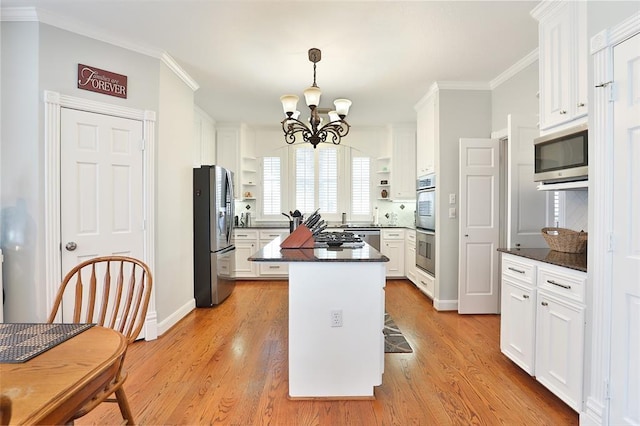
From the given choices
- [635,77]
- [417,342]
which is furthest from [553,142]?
[417,342]

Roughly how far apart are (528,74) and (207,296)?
4428 millimetres

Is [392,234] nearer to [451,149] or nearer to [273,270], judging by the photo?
[451,149]

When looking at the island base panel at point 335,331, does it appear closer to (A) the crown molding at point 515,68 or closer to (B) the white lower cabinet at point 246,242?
(A) the crown molding at point 515,68

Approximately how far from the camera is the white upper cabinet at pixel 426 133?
13.5ft

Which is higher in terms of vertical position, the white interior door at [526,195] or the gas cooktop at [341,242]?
the white interior door at [526,195]

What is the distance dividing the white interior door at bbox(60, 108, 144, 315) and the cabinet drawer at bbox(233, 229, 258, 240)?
2334 millimetres

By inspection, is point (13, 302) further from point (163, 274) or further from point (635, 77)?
point (635, 77)

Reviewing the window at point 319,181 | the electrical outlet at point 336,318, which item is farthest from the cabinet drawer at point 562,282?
the window at point 319,181

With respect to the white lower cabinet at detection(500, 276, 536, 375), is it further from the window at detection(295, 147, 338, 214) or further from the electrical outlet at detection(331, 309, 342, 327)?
the window at detection(295, 147, 338, 214)

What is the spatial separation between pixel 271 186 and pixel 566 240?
4606 millimetres

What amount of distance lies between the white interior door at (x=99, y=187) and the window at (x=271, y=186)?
2.99 m

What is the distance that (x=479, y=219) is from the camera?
144 inches

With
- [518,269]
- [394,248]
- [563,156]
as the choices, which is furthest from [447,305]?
[563,156]

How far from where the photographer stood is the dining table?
0.76 metres
